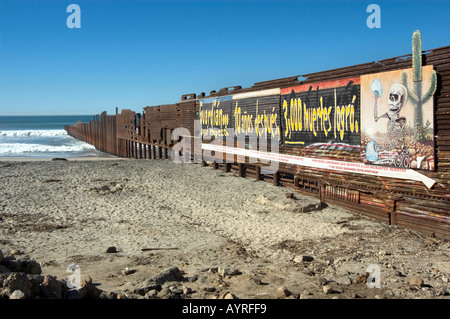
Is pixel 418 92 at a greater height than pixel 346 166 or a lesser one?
greater

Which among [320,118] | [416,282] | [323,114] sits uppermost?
[323,114]

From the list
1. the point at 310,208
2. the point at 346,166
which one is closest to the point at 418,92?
the point at 346,166

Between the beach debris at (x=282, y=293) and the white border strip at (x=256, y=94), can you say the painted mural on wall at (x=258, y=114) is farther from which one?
the beach debris at (x=282, y=293)

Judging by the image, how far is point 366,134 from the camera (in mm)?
9828

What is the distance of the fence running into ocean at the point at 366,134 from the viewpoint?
8.17m

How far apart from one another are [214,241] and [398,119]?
15.8 feet

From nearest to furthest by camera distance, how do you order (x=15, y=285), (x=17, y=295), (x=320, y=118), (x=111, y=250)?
1. (x=17, y=295)
2. (x=15, y=285)
3. (x=111, y=250)
4. (x=320, y=118)

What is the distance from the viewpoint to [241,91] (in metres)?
16.0

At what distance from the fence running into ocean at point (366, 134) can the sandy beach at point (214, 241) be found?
57 centimetres

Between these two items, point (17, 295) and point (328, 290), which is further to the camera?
point (328, 290)

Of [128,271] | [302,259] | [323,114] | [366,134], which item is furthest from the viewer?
[323,114]

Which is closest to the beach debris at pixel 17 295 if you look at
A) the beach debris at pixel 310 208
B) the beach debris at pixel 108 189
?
the beach debris at pixel 310 208

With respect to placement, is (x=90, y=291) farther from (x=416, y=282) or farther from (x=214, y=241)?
(x=416, y=282)

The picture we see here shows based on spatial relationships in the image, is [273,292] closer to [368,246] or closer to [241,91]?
[368,246]
